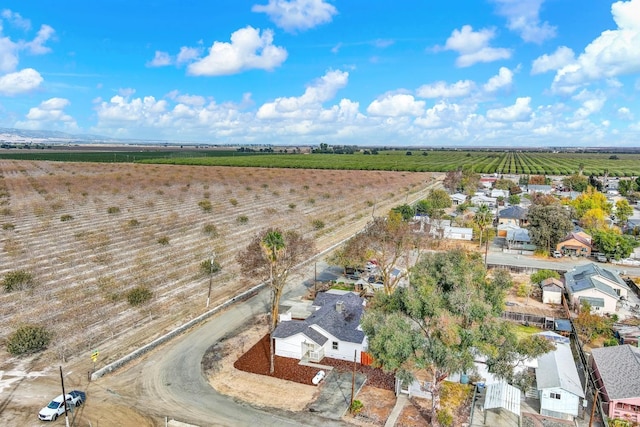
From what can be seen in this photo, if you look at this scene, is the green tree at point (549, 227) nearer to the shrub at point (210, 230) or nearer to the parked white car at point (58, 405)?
the shrub at point (210, 230)

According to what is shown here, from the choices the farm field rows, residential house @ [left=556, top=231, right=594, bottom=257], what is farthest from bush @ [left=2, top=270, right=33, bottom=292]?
residential house @ [left=556, top=231, right=594, bottom=257]

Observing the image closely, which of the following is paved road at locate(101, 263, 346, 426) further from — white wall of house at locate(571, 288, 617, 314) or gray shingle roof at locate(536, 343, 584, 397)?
white wall of house at locate(571, 288, 617, 314)

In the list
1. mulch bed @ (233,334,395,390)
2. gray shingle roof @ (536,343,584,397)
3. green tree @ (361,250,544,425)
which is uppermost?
green tree @ (361,250,544,425)

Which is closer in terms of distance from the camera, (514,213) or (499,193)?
(514,213)

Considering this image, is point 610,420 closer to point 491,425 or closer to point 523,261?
point 491,425

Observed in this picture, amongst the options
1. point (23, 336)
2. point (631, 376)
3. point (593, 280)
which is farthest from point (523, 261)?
point (23, 336)

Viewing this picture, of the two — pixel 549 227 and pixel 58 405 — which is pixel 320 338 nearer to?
pixel 58 405

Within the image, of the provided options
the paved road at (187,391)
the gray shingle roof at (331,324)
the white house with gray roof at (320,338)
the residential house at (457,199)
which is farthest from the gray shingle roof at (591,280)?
the residential house at (457,199)

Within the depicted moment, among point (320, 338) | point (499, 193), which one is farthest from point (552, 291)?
point (499, 193)
